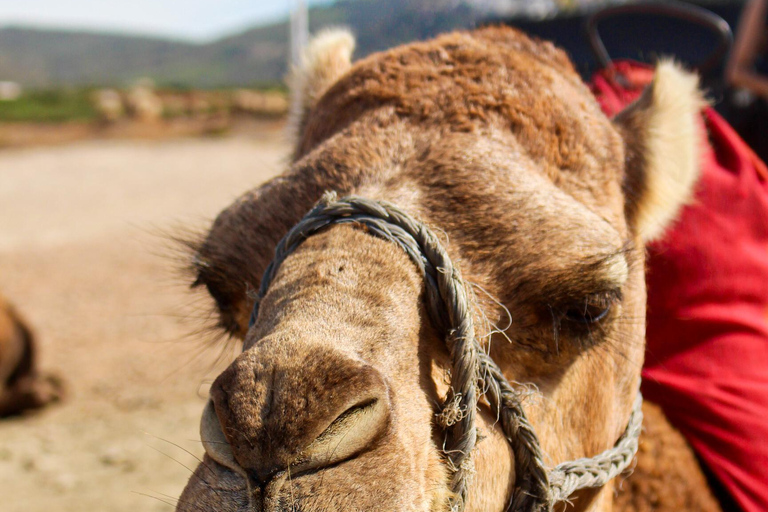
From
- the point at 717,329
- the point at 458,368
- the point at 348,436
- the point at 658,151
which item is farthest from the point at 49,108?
the point at 348,436

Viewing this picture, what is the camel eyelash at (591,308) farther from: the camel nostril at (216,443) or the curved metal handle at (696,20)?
the curved metal handle at (696,20)

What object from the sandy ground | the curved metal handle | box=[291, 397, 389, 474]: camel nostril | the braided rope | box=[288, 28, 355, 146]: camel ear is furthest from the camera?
the sandy ground

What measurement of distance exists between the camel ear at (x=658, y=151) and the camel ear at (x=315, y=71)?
1119 millimetres

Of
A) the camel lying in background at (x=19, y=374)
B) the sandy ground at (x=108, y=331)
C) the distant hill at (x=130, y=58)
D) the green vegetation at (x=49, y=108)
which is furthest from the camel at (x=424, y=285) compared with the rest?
the distant hill at (x=130, y=58)

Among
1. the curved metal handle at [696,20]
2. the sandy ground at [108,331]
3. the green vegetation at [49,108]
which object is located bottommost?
the green vegetation at [49,108]

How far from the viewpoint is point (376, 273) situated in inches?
71.7

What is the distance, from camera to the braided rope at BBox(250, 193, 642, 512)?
5.82 ft

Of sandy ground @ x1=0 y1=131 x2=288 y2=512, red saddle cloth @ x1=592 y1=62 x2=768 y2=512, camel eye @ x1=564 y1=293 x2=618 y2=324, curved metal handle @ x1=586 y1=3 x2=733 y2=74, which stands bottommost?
sandy ground @ x1=0 y1=131 x2=288 y2=512

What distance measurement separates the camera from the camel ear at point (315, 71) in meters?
2.90

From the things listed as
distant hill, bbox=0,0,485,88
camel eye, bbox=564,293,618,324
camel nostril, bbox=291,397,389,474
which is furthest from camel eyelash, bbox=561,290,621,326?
distant hill, bbox=0,0,485,88

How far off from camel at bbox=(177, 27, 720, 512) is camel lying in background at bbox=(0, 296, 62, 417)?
624 cm

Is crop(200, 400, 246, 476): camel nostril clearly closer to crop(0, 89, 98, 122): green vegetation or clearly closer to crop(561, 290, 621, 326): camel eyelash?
crop(561, 290, 621, 326): camel eyelash

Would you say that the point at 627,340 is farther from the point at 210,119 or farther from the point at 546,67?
the point at 210,119

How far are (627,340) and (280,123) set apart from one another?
3083 cm
